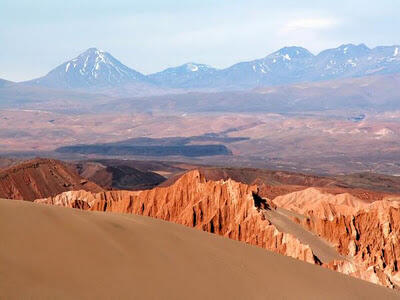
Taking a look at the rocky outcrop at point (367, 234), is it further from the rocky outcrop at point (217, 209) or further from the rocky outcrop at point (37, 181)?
the rocky outcrop at point (37, 181)

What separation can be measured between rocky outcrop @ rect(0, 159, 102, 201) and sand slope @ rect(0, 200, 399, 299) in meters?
68.0

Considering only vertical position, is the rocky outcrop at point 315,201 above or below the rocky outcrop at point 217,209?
below

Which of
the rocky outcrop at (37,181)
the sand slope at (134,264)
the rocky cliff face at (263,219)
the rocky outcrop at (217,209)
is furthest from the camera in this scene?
the rocky outcrop at (37,181)

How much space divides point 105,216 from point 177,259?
4764 mm

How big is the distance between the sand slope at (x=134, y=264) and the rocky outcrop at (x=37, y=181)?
68.0 m

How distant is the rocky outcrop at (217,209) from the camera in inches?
2269

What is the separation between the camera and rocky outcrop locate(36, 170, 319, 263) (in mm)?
57625

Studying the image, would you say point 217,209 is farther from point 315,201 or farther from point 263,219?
point 315,201

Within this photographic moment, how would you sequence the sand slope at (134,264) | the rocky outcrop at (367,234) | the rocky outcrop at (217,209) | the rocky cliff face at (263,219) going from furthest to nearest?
the rocky outcrop at (367,234)
the rocky cliff face at (263,219)
the rocky outcrop at (217,209)
the sand slope at (134,264)

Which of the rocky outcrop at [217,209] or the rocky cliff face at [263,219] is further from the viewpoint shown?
the rocky cliff face at [263,219]

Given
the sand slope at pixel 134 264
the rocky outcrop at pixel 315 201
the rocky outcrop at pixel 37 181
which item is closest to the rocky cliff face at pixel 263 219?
the rocky outcrop at pixel 315 201

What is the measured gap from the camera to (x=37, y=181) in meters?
105

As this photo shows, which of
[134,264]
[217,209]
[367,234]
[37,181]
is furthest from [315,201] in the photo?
[134,264]

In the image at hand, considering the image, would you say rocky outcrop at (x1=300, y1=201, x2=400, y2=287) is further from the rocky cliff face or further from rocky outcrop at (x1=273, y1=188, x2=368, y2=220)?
rocky outcrop at (x1=273, y1=188, x2=368, y2=220)
